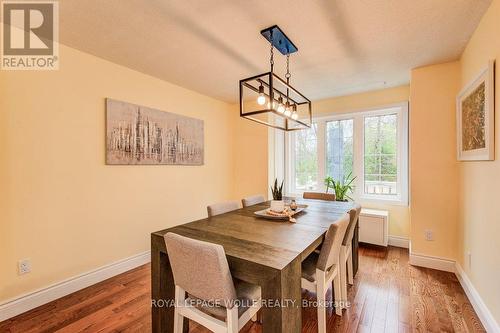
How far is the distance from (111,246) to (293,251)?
2.25 metres

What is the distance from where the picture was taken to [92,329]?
1.72m

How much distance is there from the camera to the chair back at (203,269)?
1106 millimetres

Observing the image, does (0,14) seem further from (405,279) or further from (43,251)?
(405,279)

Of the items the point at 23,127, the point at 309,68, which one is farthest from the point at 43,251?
the point at 309,68

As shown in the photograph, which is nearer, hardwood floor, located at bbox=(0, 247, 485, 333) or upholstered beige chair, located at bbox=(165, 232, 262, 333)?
upholstered beige chair, located at bbox=(165, 232, 262, 333)

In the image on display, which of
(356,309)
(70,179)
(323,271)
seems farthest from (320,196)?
(70,179)

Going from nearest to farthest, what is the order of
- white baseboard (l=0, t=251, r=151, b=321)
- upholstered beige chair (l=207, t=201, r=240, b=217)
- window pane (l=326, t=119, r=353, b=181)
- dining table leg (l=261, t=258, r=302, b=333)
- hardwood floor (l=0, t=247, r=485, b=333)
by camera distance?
dining table leg (l=261, t=258, r=302, b=333), hardwood floor (l=0, t=247, r=485, b=333), white baseboard (l=0, t=251, r=151, b=321), upholstered beige chair (l=207, t=201, r=240, b=217), window pane (l=326, t=119, r=353, b=181)

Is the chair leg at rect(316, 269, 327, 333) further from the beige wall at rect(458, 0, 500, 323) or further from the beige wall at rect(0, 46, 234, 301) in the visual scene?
the beige wall at rect(0, 46, 234, 301)

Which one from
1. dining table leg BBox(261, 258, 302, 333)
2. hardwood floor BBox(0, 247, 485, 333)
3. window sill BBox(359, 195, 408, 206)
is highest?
window sill BBox(359, 195, 408, 206)

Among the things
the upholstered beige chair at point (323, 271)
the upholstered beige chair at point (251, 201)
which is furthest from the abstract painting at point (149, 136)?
the upholstered beige chair at point (323, 271)

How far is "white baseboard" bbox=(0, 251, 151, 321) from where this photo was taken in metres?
1.86

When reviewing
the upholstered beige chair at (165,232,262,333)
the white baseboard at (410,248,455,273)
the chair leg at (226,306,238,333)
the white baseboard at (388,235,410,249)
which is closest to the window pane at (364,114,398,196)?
the white baseboard at (388,235,410,249)

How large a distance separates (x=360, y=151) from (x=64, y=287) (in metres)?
4.07

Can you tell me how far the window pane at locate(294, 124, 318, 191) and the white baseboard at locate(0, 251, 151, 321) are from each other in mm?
2841
